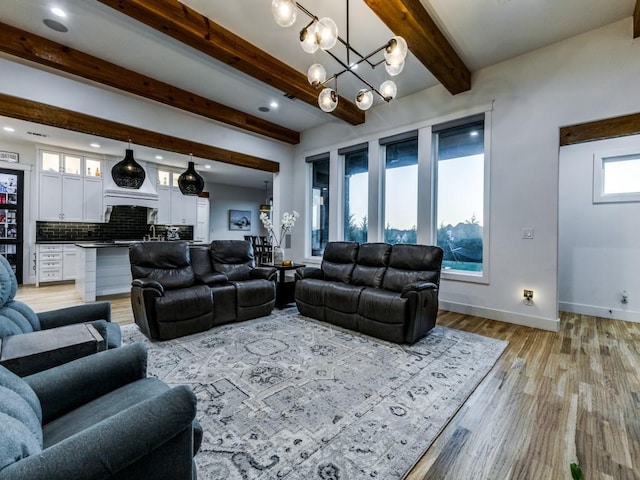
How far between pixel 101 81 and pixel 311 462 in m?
4.70

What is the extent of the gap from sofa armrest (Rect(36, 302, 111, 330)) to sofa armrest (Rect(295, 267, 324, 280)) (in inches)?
90.1

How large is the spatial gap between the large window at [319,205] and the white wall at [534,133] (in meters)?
2.59

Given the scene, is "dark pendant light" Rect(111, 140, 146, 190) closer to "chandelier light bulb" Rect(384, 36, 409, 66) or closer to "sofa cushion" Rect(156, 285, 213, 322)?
"sofa cushion" Rect(156, 285, 213, 322)

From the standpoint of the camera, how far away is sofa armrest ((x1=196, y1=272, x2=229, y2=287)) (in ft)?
12.4

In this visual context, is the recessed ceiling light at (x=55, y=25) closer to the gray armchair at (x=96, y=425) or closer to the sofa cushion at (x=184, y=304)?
the sofa cushion at (x=184, y=304)

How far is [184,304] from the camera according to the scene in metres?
3.12

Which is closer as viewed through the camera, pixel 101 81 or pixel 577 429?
pixel 577 429

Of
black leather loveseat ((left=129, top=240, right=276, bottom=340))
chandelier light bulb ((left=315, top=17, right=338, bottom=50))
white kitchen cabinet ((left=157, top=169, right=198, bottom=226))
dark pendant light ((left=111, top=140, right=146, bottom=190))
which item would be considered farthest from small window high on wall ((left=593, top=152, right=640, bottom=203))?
white kitchen cabinet ((left=157, top=169, right=198, bottom=226))

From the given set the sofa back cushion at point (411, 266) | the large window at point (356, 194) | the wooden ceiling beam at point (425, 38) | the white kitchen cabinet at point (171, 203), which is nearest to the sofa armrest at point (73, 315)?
the sofa back cushion at point (411, 266)

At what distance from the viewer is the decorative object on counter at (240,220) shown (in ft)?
33.0

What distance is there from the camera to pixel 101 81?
3.67 meters

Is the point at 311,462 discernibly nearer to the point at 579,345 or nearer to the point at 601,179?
the point at 579,345

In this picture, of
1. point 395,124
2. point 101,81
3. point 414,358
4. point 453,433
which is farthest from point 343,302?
point 101,81

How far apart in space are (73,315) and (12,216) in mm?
6007
